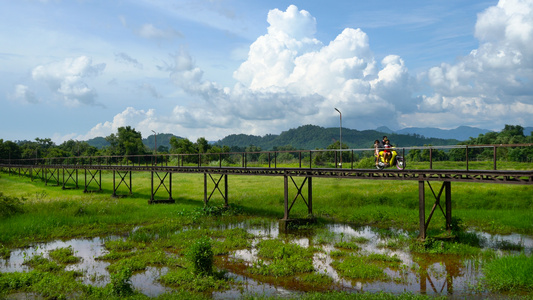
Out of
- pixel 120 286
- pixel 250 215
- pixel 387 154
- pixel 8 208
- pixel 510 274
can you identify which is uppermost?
pixel 387 154

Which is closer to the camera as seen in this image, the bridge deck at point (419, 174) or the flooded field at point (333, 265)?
the flooded field at point (333, 265)

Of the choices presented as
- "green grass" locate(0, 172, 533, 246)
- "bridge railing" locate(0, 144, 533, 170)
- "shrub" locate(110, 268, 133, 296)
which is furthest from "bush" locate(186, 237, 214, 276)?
"green grass" locate(0, 172, 533, 246)

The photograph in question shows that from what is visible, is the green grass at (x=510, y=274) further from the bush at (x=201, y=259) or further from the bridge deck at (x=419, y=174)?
the bush at (x=201, y=259)

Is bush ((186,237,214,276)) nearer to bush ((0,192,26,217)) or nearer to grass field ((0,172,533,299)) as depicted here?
grass field ((0,172,533,299))

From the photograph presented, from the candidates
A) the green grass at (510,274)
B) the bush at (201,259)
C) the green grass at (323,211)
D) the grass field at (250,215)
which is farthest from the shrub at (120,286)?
the green grass at (510,274)

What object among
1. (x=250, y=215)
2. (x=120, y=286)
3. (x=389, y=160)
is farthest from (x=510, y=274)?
(x=250, y=215)

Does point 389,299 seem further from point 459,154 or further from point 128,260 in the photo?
point 459,154

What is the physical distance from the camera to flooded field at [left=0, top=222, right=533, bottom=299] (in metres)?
12.3

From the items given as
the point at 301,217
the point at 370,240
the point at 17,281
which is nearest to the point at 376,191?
the point at 301,217

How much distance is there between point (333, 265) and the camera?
47.6ft

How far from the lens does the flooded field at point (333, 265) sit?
12266 mm

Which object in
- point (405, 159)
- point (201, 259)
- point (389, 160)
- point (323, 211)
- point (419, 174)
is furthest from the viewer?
point (405, 159)

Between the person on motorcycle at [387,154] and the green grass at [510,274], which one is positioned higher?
the person on motorcycle at [387,154]

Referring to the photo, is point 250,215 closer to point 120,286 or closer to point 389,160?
point 389,160
